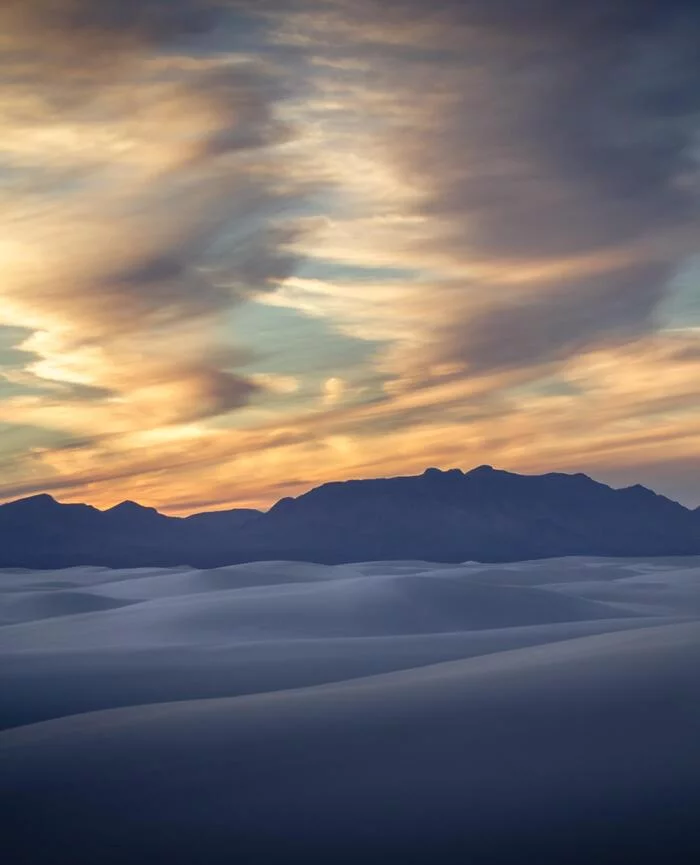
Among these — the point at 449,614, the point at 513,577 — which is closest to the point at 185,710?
the point at 449,614

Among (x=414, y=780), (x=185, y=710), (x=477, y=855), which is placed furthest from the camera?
(x=185, y=710)

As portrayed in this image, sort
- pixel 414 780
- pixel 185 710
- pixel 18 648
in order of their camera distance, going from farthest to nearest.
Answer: pixel 18 648 < pixel 185 710 < pixel 414 780

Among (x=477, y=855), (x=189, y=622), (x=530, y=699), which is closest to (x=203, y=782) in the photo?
(x=477, y=855)

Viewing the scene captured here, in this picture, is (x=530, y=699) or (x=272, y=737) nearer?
(x=272, y=737)

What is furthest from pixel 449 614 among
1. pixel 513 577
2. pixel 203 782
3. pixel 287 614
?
pixel 203 782

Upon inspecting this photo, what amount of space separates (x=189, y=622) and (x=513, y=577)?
27.6 meters

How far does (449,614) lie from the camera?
128 feet

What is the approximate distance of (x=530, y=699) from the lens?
13266 millimetres

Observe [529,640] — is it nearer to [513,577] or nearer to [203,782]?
[203,782]

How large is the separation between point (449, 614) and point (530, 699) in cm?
2597

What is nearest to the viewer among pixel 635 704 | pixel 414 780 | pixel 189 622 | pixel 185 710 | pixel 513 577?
pixel 414 780

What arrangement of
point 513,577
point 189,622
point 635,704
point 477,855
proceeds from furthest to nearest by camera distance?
1. point 513,577
2. point 189,622
3. point 635,704
4. point 477,855

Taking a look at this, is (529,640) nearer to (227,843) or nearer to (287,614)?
(287,614)

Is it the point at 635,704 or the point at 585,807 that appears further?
the point at 635,704
